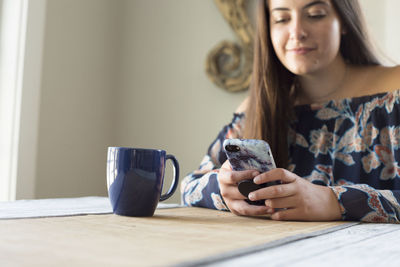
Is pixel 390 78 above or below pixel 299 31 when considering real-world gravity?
below

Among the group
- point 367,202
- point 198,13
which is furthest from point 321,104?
point 198,13

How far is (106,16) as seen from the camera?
7.75 ft

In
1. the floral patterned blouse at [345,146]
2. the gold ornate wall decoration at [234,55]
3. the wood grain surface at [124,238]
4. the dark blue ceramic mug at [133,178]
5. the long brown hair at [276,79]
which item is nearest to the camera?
the wood grain surface at [124,238]

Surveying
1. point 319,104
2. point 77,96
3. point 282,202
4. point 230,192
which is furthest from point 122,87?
point 282,202

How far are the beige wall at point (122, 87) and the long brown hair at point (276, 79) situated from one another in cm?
71

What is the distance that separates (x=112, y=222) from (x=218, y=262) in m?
0.29

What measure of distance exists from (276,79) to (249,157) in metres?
0.65

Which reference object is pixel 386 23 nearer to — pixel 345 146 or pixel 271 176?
pixel 345 146

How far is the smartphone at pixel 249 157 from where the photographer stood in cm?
69

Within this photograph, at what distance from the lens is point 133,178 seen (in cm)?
69

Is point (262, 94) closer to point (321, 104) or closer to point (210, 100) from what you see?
point (321, 104)

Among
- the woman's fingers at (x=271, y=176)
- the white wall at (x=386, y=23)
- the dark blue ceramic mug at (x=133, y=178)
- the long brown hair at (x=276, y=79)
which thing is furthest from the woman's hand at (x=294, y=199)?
the white wall at (x=386, y=23)

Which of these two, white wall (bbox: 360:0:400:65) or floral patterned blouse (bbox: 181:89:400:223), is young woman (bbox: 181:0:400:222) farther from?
white wall (bbox: 360:0:400:65)

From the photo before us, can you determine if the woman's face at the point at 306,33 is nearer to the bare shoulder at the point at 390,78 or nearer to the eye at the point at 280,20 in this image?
the eye at the point at 280,20
